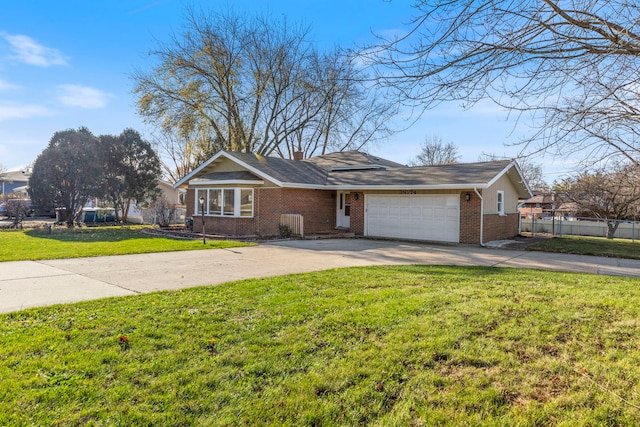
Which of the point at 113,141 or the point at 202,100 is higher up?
the point at 202,100

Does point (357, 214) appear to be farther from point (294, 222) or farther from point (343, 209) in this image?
point (294, 222)

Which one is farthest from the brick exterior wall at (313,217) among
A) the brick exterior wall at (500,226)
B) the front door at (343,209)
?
the front door at (343,209)

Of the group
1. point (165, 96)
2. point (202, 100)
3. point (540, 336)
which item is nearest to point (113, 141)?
point (165, 96)

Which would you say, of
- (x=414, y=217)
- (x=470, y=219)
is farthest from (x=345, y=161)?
(x=470, y=219)

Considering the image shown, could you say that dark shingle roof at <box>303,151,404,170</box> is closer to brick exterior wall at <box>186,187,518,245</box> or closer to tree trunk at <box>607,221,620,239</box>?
brick exterior wall at <box>186,187,518,245</box>

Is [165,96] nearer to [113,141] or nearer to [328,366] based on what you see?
[113,141]

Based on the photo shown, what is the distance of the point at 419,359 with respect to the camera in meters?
3.66

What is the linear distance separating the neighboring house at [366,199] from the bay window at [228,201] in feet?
0.15

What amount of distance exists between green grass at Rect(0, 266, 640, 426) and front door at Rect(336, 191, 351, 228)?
14.1 metres

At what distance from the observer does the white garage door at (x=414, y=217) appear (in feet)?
51.8

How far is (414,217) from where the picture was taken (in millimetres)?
16781

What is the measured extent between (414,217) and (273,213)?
6.35 meters

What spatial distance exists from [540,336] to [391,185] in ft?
41.9

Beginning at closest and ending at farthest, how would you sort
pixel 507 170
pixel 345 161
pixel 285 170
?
pixel 507 170
pixel 285 170
pixel 345 161
